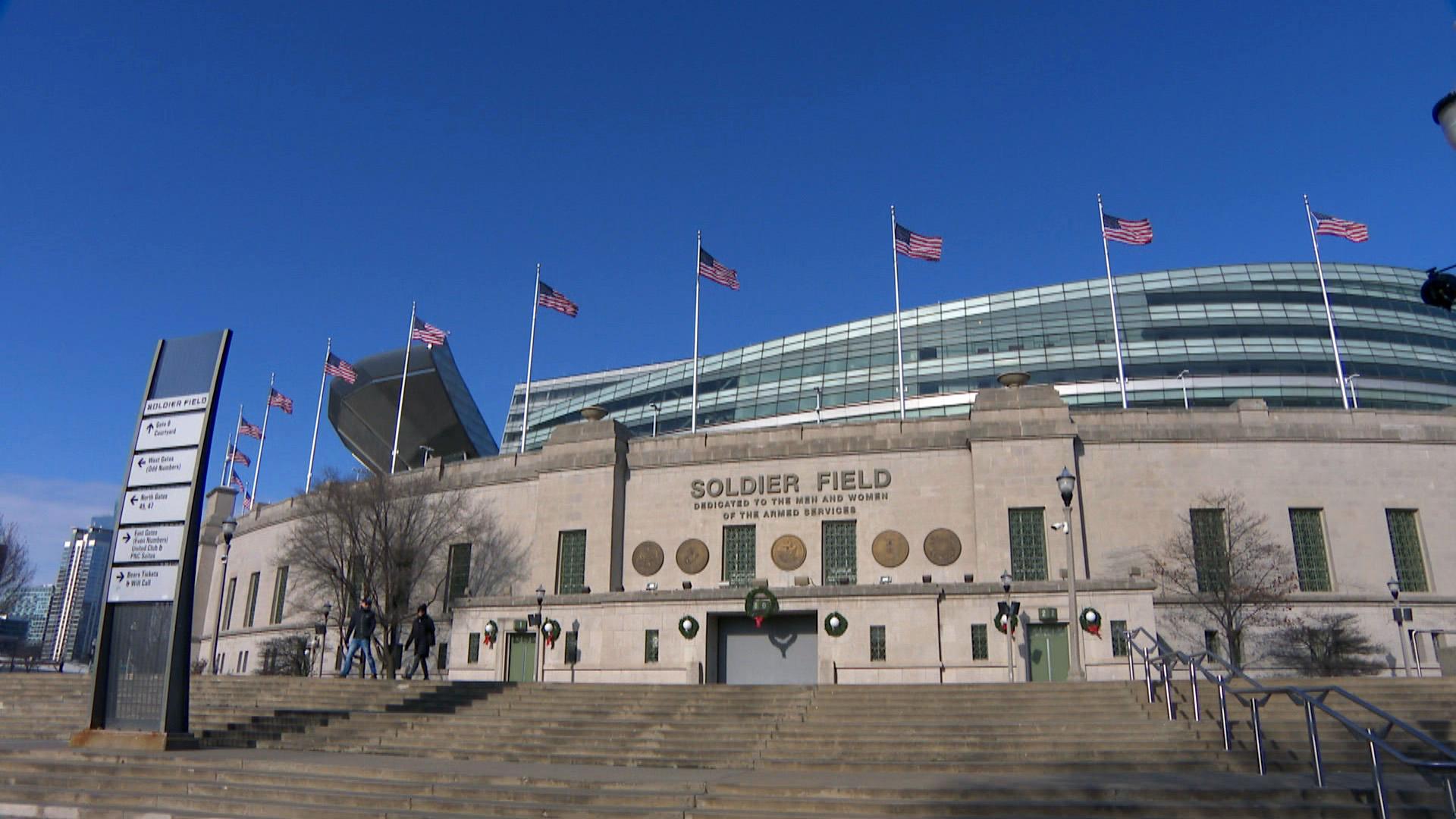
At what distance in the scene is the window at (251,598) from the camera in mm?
48219

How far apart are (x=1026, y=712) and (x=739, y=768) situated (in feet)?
19.8

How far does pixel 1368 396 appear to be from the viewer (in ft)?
190

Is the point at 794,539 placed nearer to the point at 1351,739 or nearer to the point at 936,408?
the point at 1351,739

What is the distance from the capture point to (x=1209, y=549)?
30.4 m

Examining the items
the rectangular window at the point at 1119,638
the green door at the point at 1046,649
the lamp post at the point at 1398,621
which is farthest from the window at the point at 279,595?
the lamp post at the point at 1398,621

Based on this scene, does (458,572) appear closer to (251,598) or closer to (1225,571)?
(251,598)

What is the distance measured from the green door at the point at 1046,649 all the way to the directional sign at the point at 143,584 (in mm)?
20834

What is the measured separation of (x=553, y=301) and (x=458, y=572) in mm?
11593

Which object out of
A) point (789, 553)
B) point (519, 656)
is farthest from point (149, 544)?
point (789, 553)

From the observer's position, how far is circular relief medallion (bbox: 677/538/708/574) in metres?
33.5

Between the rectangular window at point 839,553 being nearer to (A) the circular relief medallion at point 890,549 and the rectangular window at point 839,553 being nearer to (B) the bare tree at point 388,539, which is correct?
(A) the circular relief medallion at point 890,549

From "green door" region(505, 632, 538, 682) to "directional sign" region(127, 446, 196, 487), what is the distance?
49.3 ft

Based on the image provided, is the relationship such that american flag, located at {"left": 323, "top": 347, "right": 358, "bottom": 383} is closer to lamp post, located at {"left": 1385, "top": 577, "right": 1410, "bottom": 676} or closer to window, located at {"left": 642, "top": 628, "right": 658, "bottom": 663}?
window, located at {"left": 642, "top": 628, "right": 658, "bottom": 663}

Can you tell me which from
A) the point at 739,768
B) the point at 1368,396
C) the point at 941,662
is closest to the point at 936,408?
the point at 1368,396
